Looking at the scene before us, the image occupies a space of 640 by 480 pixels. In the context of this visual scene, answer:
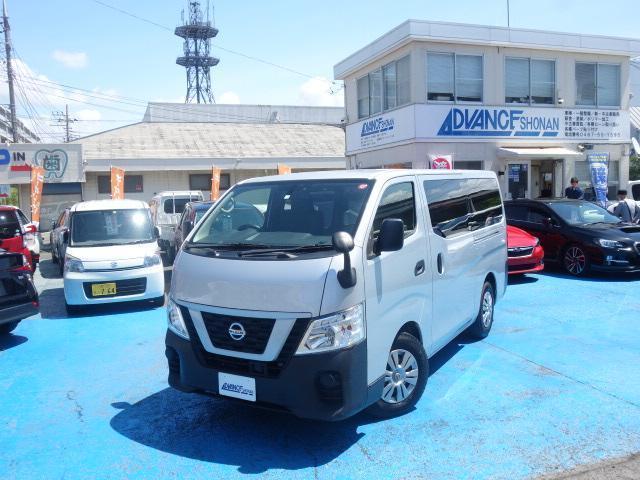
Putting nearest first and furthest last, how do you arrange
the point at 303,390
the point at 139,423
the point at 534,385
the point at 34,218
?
1. the point at 303,390
2. the point at 139,423
3. the point at 534,385
4. the point at 34,218

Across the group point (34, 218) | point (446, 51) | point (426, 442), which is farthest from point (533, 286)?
point (34, 218)

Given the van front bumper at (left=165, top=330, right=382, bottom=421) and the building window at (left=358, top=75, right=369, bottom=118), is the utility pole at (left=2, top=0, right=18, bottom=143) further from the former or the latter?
the van front bumper at (left=165, top=330, right=382, bottom=421)

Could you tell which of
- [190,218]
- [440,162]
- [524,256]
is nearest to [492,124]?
[440,162]

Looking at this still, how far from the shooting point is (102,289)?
8445 millimetres

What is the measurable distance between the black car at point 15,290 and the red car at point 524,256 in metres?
7.77

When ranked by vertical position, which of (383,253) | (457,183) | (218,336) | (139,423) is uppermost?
(457,183)

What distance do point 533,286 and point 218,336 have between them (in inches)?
293

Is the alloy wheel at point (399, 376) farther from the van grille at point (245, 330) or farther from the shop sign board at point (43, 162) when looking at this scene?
the shop sign board at point (43, 162)

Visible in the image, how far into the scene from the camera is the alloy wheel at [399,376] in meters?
4.20

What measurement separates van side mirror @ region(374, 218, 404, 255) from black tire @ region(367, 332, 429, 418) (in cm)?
78

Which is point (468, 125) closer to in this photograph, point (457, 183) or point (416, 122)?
point (416, 122)

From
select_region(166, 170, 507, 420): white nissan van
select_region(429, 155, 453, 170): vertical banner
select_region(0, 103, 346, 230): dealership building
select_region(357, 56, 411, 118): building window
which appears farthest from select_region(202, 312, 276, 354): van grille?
select_region(0, 103, 346, 230): dealership building

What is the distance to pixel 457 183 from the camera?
581 centimetres

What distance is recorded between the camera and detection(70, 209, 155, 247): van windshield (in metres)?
9.27
